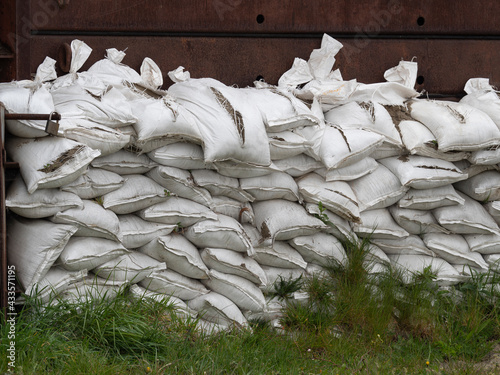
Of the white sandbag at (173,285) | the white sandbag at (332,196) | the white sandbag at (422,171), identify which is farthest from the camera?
the white sandbag at (422,171)

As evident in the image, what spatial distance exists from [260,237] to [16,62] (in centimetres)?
179

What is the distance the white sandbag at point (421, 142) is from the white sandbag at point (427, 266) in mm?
653

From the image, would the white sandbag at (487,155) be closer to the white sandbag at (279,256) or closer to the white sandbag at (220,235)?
the white sandbag at (279,256)

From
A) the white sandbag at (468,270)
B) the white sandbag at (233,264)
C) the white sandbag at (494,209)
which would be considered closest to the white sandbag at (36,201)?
the white sandbag at (233,264)

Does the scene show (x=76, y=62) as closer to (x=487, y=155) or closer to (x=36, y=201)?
(x=36, y=201)

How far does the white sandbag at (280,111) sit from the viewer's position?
12.4 ft

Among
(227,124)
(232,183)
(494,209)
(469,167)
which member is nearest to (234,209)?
(232,183)

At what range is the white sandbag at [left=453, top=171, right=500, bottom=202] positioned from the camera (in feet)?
14.1

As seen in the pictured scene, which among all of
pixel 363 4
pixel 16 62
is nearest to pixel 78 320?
pixel 16 62

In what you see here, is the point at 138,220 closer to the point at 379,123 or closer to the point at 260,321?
the point at 260,321

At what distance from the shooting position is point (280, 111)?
3.82 metres

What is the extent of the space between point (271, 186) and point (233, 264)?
1.68ft

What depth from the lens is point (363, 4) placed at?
4676 mm

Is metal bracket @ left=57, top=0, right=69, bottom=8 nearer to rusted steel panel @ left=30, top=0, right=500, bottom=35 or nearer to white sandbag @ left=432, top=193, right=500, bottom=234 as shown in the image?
rusted steel panel @ left=30, top=0, right=500, bottom=35
